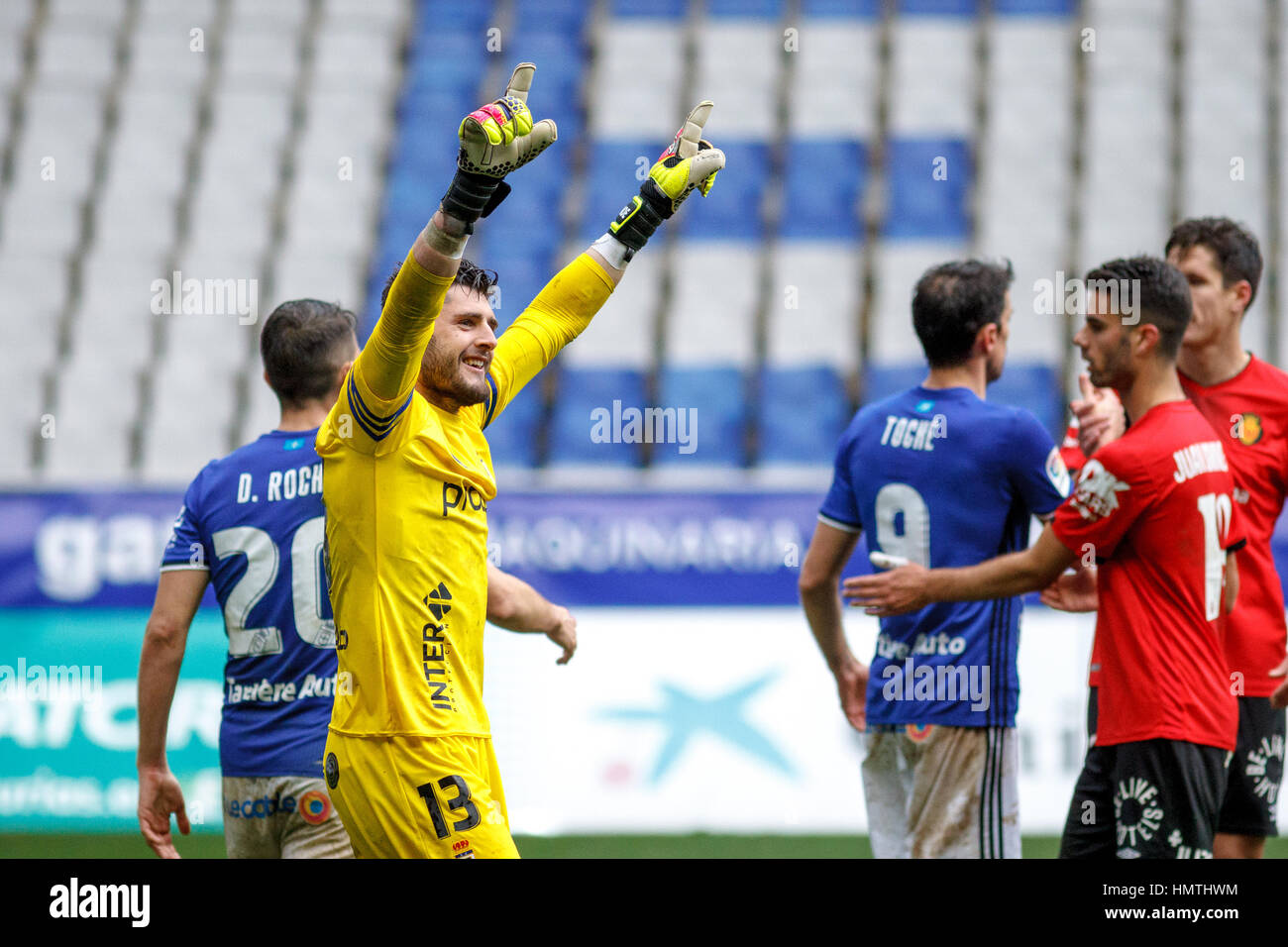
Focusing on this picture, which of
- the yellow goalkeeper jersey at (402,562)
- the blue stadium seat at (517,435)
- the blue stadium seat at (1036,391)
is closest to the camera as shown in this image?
the yellow goalkeeper jersey at (402,562)

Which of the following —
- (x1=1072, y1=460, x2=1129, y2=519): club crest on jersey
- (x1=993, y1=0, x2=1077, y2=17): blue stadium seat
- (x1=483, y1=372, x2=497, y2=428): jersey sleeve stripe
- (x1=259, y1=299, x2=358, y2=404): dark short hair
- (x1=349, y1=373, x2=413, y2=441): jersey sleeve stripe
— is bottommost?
(x1=1072, y1=460, x2=1129, y2=519): club crest on jersey

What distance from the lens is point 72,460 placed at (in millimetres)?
10742

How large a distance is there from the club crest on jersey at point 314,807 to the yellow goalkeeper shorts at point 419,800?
72 cm

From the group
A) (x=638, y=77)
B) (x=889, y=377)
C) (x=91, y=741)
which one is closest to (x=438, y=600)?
(x=91, y=741)

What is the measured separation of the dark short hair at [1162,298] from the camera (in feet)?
13.2

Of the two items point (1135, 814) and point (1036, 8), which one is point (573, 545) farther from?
point (1036, 8)

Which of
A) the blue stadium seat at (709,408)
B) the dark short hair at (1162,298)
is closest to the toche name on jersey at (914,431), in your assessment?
the dark short hair at (1162,298)

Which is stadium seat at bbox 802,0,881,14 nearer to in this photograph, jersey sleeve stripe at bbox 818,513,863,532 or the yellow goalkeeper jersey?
jersey sleeve stripe at bbox 818,513,863,532

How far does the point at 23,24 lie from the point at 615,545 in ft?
33.1

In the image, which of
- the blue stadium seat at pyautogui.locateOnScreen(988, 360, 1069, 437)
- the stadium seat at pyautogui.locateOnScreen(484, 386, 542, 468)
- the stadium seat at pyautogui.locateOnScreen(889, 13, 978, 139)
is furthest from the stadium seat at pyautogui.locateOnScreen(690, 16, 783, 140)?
the blue stadium seat at pyautogui.locateOnScreen(988, 360, 1069, 437)

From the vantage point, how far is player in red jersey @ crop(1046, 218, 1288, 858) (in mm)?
4348

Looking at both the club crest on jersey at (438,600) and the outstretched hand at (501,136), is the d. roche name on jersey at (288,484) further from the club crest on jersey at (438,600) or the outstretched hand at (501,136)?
the outstretched hand at (501,136)

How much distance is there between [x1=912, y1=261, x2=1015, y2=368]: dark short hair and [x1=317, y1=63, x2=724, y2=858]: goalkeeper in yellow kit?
153cm

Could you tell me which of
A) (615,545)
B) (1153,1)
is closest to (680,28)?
(1153,1)
